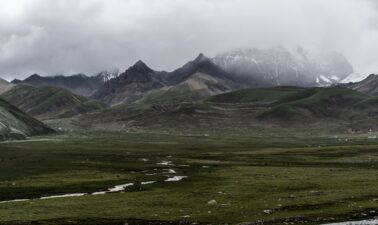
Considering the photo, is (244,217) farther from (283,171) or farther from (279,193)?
(283,171)

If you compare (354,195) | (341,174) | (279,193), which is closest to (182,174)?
(341,174)

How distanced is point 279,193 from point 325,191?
6808mm

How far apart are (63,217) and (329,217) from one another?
99.0 ft

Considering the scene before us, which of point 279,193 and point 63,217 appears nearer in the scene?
point 63,217

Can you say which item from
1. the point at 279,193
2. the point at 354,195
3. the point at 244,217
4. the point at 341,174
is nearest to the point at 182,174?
the point at 341,174

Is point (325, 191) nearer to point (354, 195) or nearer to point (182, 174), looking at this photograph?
point (354, 195)

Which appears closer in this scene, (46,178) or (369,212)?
(369,212)

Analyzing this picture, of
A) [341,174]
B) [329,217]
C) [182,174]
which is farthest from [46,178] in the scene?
[329,217]

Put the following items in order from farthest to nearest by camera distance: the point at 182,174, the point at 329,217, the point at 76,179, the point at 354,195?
the point at 182,174 → the point at 76,179 → the point at 354,195 → the point at 329,217

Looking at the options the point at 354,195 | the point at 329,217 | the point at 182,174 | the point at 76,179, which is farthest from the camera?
the point at 182,174

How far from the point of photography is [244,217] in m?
62.7

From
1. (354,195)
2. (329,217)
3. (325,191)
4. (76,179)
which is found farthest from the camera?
(76,179)

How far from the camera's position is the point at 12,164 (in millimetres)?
142500

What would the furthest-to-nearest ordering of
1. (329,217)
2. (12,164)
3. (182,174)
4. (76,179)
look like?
(12,164) → (182,174) → (76,179) → (329,217)
